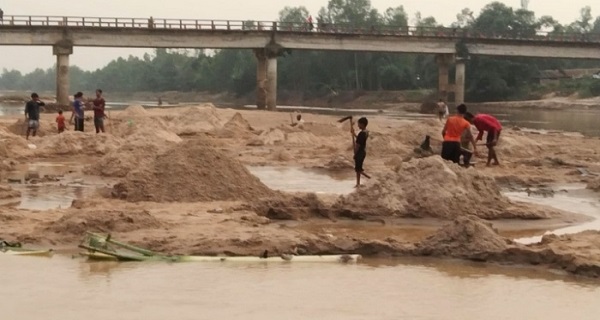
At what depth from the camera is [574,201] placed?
54.1 feet

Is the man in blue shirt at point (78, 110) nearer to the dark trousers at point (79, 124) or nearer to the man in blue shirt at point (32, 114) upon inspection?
the dark trousers at point (79, 124)

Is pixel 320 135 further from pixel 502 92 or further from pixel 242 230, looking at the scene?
pixel 502 92

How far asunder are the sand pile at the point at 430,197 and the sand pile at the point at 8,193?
4964 millimetres

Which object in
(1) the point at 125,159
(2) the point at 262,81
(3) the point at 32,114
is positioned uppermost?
(2) the point at 262,81

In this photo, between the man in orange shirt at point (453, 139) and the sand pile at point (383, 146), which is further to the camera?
the sand pile at point (383, 146)

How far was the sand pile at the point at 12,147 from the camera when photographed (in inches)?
853

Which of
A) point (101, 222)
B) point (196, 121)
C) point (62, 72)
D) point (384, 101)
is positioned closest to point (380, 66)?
point (384, 101)

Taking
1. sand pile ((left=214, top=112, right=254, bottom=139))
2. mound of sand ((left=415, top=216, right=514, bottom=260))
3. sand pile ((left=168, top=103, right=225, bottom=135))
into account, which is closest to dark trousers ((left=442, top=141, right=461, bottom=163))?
mound of sand ((left=415, top=216, right=514, bottom=260))

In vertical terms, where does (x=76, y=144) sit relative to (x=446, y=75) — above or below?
below

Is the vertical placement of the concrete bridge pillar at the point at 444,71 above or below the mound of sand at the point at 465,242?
above

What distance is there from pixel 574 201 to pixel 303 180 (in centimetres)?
527

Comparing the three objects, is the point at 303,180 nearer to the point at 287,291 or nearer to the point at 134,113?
the point at 287,291

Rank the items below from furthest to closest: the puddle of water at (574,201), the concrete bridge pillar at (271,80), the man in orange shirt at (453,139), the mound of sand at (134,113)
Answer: the concrete bridge pillar at (271,80), the mound of sand at (134,113), the man in orange shirt at (453,139), the puddle of water at (574,201)

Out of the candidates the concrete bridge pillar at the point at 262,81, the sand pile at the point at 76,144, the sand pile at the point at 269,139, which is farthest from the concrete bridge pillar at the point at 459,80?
the sand pile at the point at 76,144
